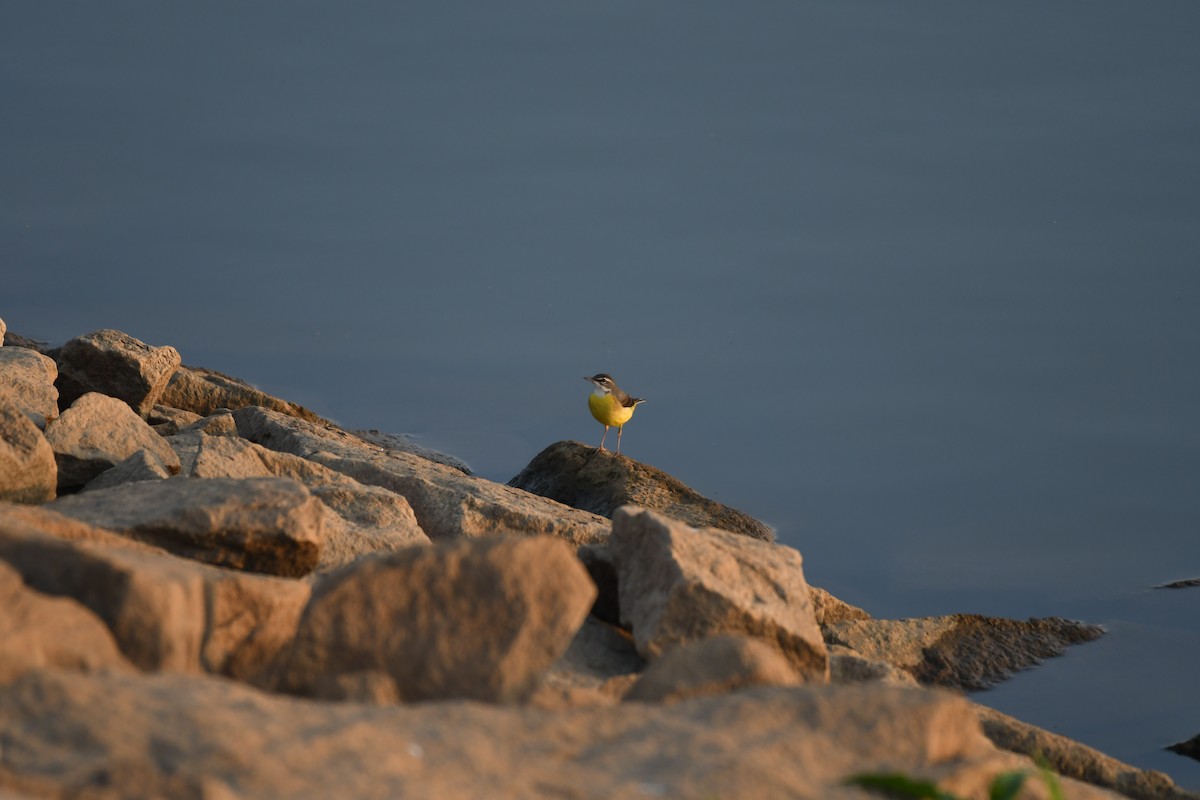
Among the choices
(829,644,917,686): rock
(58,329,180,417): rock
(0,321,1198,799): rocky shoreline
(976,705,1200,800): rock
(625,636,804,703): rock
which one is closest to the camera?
(0,321,1198,799): rocky shoreline

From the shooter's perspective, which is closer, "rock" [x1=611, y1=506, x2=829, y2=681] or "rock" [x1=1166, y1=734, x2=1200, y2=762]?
"rock" [x1=611, y1=506, x2=829, y2=681]

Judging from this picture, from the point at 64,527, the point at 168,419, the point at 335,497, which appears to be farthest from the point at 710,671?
the point at 168,419

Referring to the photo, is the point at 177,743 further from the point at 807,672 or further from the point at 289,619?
the point at 807,672

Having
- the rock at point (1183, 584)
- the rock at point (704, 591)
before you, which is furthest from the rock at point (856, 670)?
the rock at point (1183, 584)

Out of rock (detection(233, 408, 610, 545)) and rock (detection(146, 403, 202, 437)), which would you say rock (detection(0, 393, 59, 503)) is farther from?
rock (detection(146, 403, 202, 437))

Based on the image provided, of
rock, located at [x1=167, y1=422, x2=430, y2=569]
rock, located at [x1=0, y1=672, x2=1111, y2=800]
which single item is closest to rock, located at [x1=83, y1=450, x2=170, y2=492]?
rock, located at [x1=167, y1=422, x2=430, y2=569]

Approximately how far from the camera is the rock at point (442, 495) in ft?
22.6

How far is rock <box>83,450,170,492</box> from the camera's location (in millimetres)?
5973

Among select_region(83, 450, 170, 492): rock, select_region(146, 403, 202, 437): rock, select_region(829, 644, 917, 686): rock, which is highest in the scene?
select_region(146, 403, 202, 437): rock

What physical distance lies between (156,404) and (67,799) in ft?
23.8

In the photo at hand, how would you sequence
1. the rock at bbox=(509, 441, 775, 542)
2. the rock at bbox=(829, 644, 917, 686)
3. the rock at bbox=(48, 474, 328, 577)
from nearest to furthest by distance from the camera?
1. the rock at bbox=(48, 474, 328, 577)
2. the rock at bbox=(829, 644, 917, 686)
3. the rock at bbox=(509, 441, 775, 542)

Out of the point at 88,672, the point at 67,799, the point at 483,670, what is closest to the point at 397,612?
the point at 483,670

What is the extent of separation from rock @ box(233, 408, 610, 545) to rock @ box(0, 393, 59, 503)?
192 cm

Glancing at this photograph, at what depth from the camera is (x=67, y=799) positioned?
106 inches
